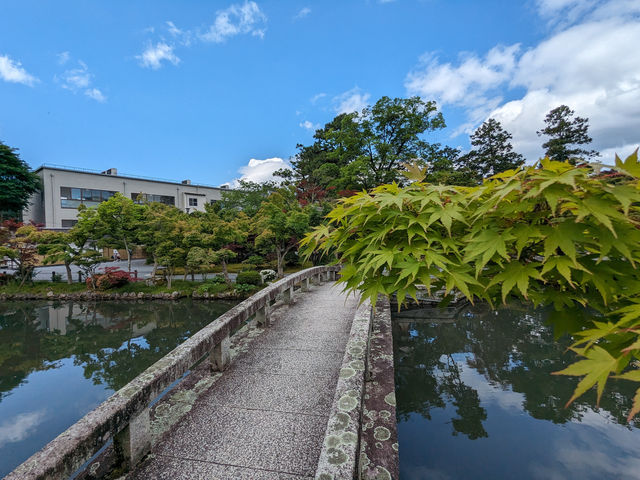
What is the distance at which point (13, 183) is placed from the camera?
2436cm

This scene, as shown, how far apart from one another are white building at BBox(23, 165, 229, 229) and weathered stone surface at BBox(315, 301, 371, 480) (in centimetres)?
2402

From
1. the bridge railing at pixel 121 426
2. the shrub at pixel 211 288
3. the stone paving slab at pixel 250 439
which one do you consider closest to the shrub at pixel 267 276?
the shrub at pixel 211 288

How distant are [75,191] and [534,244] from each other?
119 feet

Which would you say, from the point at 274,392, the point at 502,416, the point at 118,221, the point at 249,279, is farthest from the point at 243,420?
the point at 118,221

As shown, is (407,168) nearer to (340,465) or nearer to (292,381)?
(340,465)

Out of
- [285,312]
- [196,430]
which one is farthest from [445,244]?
[285,312]

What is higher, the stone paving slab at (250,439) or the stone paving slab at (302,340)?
the stone paving slab at (302,340)

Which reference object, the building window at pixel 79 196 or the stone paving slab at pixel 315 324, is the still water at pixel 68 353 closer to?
the stone paving slab at pixel 315 324

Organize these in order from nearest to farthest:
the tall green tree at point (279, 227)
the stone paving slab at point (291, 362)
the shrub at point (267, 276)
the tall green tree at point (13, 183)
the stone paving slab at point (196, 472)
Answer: the stone paving slab at point (196, 472) → the stone paving slab at point (291, 362) → the tall green tree at point (279, 227) → the shrub at point (267, 276) → the tall green tree at point (13, 183)

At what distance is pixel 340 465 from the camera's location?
168cm

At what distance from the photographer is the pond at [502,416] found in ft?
13.3

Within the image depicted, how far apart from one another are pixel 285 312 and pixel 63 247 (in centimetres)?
1511

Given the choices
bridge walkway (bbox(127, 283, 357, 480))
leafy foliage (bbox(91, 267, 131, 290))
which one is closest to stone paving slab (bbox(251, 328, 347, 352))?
bridge walkway (bbox(127, 283, 357, 480))

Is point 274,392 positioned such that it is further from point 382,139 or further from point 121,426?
point 382,139
